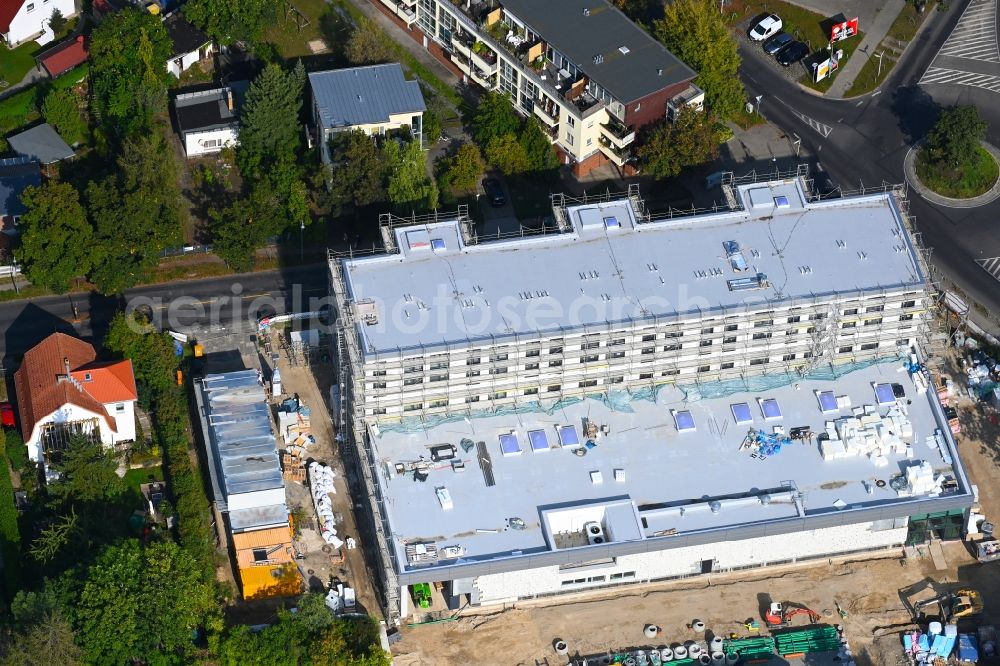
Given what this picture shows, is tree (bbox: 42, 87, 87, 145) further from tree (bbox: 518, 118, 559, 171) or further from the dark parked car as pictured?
tree (bbox: 518, 118, 559, 171)

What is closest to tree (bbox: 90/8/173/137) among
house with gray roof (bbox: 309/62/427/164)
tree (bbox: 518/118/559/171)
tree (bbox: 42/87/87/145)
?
tree (bbox: 42/87/87/145)

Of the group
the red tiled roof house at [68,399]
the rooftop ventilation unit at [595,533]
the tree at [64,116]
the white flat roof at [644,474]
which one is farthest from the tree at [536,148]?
the red tiled roof house at [68,399]

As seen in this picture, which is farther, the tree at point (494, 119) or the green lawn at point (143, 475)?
the tree at point (494, 119)

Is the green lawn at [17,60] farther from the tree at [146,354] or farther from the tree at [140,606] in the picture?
the tree at [140,606]

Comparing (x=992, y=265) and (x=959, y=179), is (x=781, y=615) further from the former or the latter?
(x=959, y=179)

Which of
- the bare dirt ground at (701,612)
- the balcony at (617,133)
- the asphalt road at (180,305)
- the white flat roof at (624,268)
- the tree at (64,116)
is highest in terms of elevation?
the tree at (64,116)

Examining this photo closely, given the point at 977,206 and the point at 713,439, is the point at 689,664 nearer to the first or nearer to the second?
the point at 713,439
